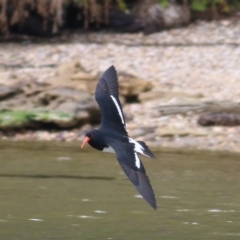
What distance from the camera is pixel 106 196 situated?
28.8 feet

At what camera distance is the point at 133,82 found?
13211mm

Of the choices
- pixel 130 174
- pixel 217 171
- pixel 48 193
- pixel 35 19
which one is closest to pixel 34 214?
pixel 48 193

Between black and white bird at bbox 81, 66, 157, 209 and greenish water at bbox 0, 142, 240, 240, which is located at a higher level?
black and white bird at bbox 81, 66, 157, 209

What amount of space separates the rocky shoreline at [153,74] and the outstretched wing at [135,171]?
449 cm

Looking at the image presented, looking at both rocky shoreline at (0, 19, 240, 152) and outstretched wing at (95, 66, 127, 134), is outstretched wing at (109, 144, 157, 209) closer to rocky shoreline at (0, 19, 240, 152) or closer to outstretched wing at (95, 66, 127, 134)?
outstretched wing at (95, 66, 127, 134)

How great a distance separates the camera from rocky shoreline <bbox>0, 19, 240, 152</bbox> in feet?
39.3

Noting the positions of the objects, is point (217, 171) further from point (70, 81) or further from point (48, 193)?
point (70, 81)

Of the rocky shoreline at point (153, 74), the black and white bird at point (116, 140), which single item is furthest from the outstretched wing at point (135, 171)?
the rocky shoreline at point (153, 74)

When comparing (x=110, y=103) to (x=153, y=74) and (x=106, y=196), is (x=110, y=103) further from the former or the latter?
(x=153, y=74)

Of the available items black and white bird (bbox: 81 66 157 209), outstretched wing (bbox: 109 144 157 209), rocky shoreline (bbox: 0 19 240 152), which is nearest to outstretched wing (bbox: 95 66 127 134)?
black and white bird (bbox: 81 66 157 209)

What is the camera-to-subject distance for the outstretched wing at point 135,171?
6474mm

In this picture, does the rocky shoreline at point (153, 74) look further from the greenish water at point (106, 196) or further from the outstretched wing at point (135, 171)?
the outstretched wing at point (135, 171)

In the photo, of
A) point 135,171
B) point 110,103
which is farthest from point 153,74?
point 135,171

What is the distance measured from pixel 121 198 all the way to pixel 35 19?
29.6ft
